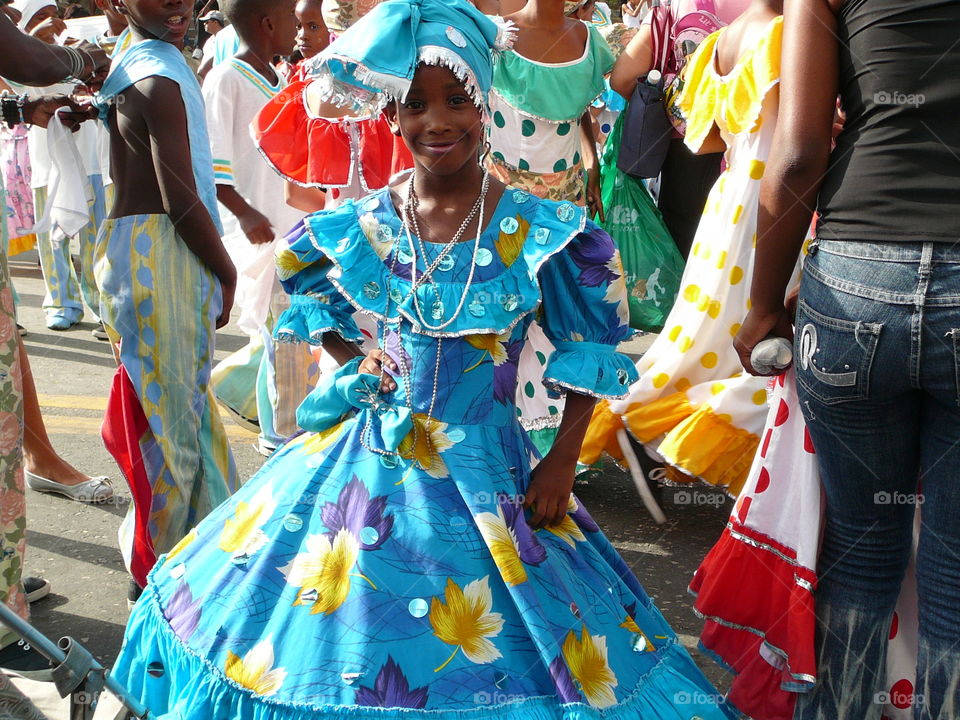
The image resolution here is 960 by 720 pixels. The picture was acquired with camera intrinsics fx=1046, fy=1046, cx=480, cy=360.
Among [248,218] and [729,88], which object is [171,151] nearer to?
[248,218]

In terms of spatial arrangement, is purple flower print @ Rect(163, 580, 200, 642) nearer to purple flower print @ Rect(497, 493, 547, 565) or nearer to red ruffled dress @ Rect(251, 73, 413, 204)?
purple flower print @ Rect(497, 493, 547, 565)

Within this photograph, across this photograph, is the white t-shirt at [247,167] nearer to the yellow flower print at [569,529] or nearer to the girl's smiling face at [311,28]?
the girl's smiling face at [311,28]

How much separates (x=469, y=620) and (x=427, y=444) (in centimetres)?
A: 41

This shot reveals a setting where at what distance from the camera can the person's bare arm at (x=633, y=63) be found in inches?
189

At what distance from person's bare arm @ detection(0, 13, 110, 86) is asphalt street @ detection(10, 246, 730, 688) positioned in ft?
5.61

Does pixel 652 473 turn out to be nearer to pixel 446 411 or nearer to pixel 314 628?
pixel 446 411

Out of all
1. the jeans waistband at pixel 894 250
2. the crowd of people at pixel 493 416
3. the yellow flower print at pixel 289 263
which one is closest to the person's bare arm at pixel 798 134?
the crowd of people at pixel 493 416

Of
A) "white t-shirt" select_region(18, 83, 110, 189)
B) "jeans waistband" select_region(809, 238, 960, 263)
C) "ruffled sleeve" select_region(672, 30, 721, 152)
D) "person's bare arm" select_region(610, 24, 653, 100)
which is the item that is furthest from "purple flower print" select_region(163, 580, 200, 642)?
"white t-shirt" select_region(18, 83, 110, 189)

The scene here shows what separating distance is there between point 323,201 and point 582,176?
3.96 ft

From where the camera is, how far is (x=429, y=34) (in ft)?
7.36

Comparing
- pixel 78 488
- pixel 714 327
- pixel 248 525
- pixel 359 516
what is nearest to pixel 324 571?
pixel 359 516

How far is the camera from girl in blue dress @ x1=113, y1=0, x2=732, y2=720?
204 cm

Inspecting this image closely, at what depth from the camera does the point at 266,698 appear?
79.0 inches

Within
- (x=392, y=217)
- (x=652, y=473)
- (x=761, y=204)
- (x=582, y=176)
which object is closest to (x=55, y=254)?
(x=582, y=176)
